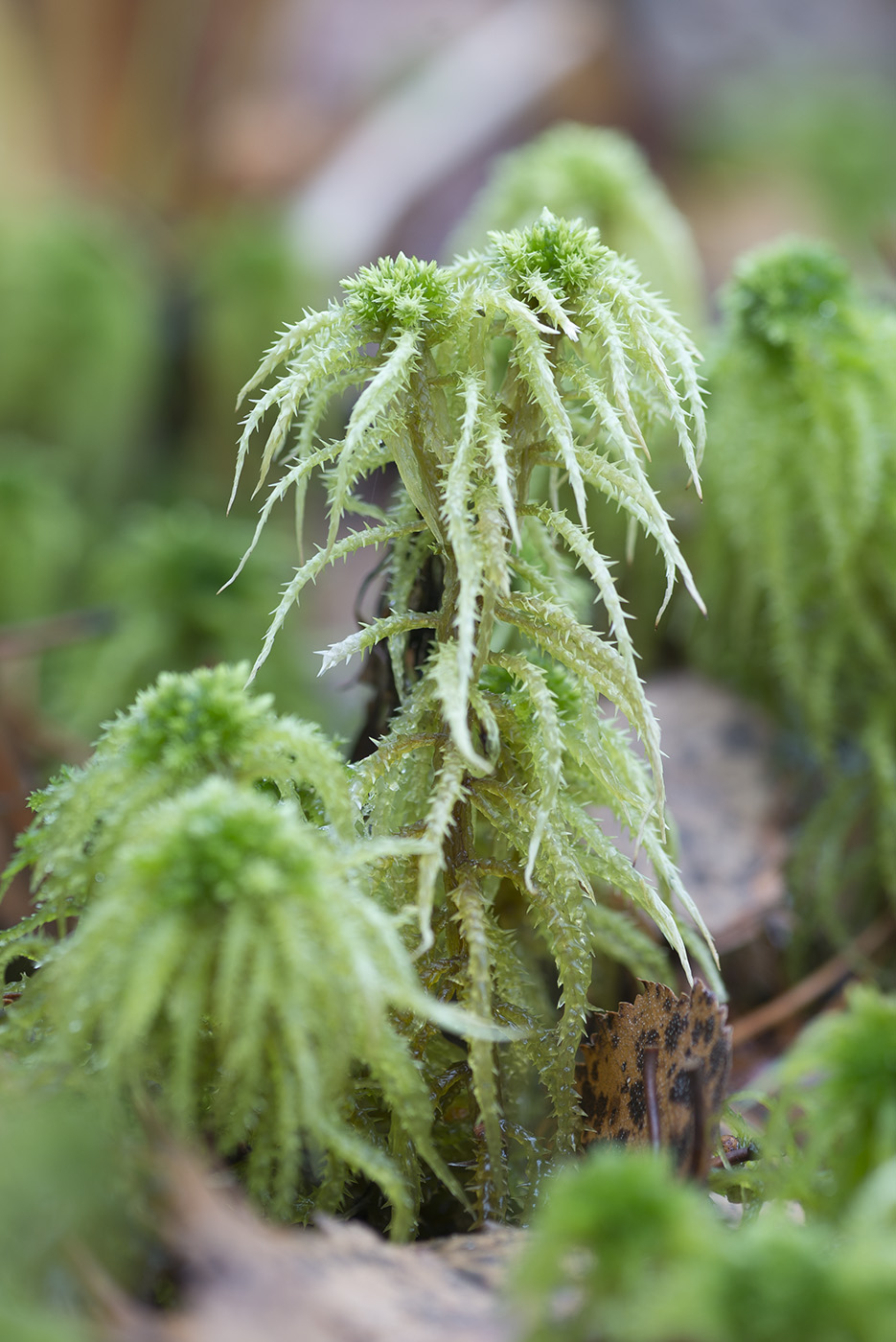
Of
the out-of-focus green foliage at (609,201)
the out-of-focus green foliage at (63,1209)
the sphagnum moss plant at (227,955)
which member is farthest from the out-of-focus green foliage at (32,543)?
the out-of-focus green foliage at (63,1209)

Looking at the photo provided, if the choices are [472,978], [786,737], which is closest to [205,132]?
[786,737]

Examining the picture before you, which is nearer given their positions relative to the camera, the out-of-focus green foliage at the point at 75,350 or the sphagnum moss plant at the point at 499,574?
the sphagnum moss plant at the point at 499,574

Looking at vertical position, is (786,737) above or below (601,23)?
below

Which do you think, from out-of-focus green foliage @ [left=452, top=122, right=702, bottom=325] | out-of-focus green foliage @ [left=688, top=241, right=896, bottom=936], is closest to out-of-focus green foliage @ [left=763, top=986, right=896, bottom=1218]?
out-of-focus green foliage @ [left=688, top=241, right=896, bottom=936]

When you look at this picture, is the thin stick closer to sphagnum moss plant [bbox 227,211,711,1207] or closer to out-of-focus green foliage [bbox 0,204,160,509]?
sphagnum moss plant [bbox 227,211,711,1207]

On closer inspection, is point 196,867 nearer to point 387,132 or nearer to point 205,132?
point 387,132

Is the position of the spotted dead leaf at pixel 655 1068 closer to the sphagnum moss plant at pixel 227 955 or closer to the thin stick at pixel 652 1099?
the thin stick at pixel 652 1099
